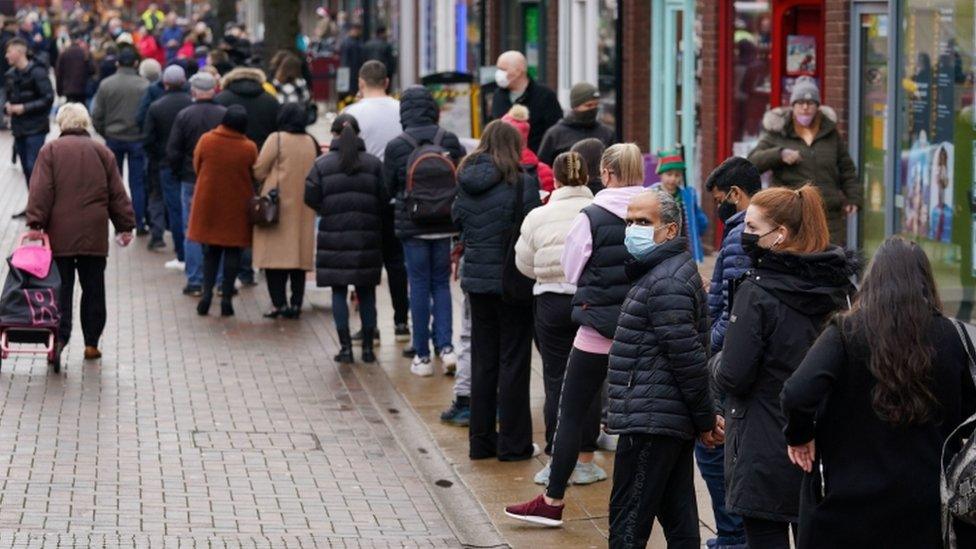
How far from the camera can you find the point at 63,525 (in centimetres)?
842

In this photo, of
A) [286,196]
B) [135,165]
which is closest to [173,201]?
[135,165]

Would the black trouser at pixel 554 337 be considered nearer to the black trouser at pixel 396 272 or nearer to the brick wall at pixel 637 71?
the black trouser at pixel 396 272

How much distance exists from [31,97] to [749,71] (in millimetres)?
8343

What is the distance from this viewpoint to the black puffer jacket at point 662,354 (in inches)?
273

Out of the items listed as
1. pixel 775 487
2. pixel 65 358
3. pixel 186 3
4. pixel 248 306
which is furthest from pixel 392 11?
pixel 186 3

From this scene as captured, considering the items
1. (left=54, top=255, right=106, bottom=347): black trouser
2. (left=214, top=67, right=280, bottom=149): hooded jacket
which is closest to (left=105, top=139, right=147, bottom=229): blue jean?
(left=214, top=67, right=280, bottom=149): hooded jacket

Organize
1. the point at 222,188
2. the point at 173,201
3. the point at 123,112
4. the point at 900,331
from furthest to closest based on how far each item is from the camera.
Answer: the point at 123,112, the point at 173,201, the point at 222,188, the point at 900,331

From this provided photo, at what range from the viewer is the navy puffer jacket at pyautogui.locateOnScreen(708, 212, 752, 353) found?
725 cm

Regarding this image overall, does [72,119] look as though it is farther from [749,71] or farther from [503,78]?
[749,71]

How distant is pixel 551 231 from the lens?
29.3ft

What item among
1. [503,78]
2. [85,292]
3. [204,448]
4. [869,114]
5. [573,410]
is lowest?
[204,448]

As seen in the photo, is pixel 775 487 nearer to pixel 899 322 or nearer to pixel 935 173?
pixel 899 322

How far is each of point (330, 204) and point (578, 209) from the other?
13.4 ft

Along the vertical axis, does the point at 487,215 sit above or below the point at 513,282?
above
